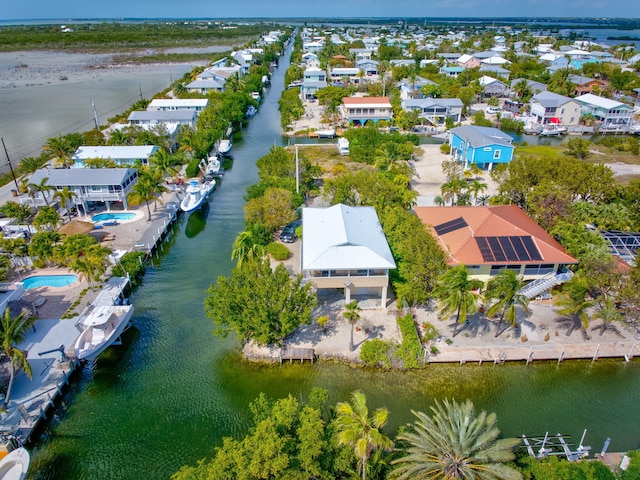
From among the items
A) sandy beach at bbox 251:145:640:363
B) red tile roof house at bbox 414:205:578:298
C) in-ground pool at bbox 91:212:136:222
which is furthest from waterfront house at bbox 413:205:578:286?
in-ground pool at bbox 91:212:136:222

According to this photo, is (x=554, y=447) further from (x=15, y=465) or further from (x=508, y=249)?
(x=15, y=465)

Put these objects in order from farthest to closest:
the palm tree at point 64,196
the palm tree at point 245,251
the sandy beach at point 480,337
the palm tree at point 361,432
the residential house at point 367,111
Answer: the residential house at point 367,111 < the palm tree at point 64,196 < the palm tree at point 245,251 < the sandy beach at point 480,337 < the palm tree at point 361,432

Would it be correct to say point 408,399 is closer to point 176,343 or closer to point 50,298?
point 176,343

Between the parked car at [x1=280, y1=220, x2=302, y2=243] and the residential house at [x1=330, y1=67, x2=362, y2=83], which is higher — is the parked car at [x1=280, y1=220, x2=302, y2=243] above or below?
below

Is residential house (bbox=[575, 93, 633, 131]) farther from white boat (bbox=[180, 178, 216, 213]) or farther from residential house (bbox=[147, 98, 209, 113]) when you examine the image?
white boat (bbox=[180, 178, 216, 213])

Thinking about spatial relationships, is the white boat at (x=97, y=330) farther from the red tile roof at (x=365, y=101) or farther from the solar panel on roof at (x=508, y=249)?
the red tile roof at (x=365, y=101)

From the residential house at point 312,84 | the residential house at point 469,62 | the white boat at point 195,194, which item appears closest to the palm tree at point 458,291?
the white boat at point 195,194
